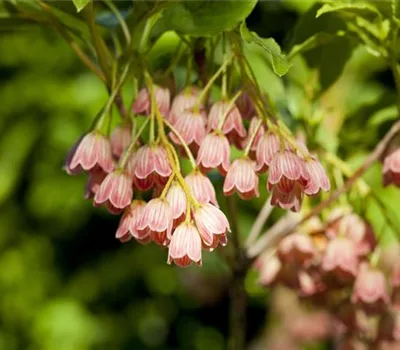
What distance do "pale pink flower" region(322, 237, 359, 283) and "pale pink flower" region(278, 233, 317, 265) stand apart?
64 millimetres

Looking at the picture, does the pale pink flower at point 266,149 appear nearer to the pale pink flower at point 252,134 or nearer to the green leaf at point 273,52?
the pale pink flower at point 252,134

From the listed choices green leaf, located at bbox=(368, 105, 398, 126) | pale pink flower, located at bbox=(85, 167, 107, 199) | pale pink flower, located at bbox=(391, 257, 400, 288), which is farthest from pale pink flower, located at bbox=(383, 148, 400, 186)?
pale pink flower, located at bbox=(85, 167, 107, 199)

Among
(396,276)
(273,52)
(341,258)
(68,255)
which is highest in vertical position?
(273,52)

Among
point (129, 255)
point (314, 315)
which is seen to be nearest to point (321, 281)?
point (314, 315)

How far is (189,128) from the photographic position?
1867 mm

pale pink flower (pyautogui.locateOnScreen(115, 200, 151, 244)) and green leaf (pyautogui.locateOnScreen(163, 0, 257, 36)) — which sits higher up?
green leaf (pyautogui.locateOnScreen(163, 0, 257, 36))

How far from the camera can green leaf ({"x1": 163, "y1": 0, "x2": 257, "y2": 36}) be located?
1.78 m

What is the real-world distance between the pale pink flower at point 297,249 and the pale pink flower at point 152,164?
0.59 metres

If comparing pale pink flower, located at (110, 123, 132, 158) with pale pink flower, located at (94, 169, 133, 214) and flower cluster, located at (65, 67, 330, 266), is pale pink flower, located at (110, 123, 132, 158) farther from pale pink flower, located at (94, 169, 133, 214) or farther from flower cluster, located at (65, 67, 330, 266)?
pale pink flower, located at (94, 169, 133, 214)

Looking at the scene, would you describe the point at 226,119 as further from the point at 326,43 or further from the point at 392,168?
the point at 326,43

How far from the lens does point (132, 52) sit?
194 centimetres

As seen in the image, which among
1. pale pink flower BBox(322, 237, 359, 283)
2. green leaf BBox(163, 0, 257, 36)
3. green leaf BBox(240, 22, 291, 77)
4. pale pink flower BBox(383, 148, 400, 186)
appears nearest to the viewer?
green leaf BBox(240, 22, 291, 77)

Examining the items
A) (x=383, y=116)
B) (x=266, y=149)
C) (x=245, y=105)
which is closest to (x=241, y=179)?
(x=266, y=149)

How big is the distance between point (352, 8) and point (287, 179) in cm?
36
